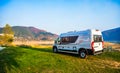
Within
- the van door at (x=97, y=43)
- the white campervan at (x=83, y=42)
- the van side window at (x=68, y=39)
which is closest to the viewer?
the white campervan at (x=83, y=42)

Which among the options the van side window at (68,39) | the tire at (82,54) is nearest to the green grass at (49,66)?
the tire at (82,54)

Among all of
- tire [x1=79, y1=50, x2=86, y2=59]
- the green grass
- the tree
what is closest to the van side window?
tire [x1=79, y1=50, x2=86, y2=59]

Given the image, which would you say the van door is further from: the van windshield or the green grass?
the green grass

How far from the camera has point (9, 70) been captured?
13344mm

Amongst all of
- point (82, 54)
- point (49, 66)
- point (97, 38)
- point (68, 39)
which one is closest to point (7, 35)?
point (68, 39)

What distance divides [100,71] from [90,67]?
3.97ft

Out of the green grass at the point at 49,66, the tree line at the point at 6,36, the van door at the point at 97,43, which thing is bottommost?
the green grass at the point at 49,66

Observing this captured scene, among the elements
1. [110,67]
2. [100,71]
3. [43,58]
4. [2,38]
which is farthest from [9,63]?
[2,38]

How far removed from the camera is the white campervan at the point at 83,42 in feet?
53.5

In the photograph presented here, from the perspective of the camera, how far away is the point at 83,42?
16953 millimetres

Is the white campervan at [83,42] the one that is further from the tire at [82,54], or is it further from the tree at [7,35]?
the tree at [7,35]

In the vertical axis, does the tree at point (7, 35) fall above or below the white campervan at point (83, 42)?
above

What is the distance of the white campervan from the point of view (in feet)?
53.5

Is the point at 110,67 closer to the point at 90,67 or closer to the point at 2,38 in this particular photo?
the point at 90,67
